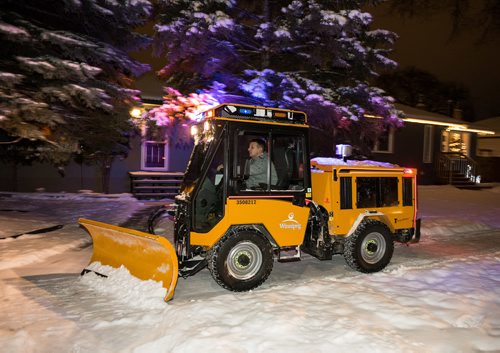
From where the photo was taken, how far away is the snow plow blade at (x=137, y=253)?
528cm

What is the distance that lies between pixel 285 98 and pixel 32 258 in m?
5.92

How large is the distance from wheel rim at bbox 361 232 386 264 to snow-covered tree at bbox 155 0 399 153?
346 cm

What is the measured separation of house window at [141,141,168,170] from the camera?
17.4 m

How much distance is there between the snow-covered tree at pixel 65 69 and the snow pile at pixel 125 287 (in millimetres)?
3296

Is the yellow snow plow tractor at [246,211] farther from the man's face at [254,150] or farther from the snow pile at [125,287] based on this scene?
the snow pile at [125,287]

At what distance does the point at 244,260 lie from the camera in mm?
5988

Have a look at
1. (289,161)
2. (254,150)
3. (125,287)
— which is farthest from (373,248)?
(125,287)

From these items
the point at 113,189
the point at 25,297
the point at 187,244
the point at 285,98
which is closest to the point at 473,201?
the point at 285,98

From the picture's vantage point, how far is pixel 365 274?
22.9 feet

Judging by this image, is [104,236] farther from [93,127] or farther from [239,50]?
[239,50]

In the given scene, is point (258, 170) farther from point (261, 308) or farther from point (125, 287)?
point (125, 287)

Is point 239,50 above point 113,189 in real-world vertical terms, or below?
above

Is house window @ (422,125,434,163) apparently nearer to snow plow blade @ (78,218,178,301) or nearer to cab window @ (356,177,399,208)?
cab window @ (356,177,399,208)

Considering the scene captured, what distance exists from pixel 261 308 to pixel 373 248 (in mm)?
2913
